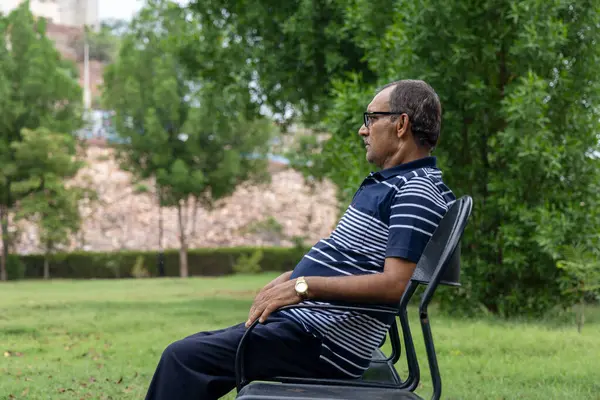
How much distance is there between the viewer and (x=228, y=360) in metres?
3.24

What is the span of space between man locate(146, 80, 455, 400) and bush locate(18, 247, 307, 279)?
39808 mm

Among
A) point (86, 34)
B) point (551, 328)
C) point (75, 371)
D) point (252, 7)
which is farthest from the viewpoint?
point (86, 34)

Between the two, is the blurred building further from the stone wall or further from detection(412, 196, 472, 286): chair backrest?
detection(412, 196, 472, 286): chair backrest

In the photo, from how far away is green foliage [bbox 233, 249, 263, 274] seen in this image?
151 feet

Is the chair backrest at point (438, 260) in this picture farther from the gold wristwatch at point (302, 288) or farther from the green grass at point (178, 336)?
the green grass at point (178, 336)

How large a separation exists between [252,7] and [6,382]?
36.5ft

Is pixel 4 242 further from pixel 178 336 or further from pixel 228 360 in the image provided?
pixel 228 360

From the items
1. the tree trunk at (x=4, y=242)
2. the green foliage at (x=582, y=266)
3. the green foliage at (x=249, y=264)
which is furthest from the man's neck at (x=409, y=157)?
the green foliage at (x=249, y=264)

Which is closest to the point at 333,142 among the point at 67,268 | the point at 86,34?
the point at 67,268

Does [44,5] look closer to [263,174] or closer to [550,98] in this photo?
[263,174]

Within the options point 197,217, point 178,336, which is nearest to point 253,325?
point 178,336

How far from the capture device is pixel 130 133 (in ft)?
135

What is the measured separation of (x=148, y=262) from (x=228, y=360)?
44.4 m

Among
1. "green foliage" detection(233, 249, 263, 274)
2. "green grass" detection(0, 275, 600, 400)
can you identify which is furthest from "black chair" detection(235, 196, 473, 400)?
"green foliage" detection(233, 249, 263, 274)
